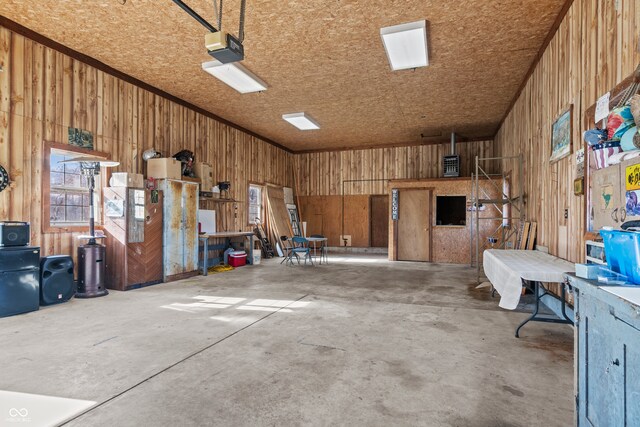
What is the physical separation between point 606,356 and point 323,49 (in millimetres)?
5148

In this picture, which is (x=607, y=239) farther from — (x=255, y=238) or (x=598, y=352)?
(x=255, y=238)

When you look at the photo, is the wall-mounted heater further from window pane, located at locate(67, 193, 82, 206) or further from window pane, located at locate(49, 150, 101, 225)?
window pane, located at locate(67, 193, 82, 206)

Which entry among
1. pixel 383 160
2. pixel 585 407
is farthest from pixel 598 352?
pixel 383 160

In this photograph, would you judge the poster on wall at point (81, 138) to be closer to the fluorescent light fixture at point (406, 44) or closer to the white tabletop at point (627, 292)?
the fluorescent light fixture at point (406, 44)

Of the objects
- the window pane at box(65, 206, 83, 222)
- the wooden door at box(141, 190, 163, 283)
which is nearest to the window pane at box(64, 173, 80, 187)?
the window pane at box(65, 206, 83, 222)

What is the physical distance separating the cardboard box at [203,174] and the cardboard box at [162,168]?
104 centimetres

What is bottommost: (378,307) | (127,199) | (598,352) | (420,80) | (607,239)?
(378,307)

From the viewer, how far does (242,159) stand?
9.77 m

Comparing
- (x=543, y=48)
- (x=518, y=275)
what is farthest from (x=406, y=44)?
(x=518, y=275)

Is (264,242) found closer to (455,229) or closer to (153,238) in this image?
(153,238)

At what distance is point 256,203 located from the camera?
10.7 metres

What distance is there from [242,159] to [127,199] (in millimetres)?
4442

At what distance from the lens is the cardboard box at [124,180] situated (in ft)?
18.6

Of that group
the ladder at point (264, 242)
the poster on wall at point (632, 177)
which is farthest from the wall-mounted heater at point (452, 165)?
the poster on wall at point (632, 177)
